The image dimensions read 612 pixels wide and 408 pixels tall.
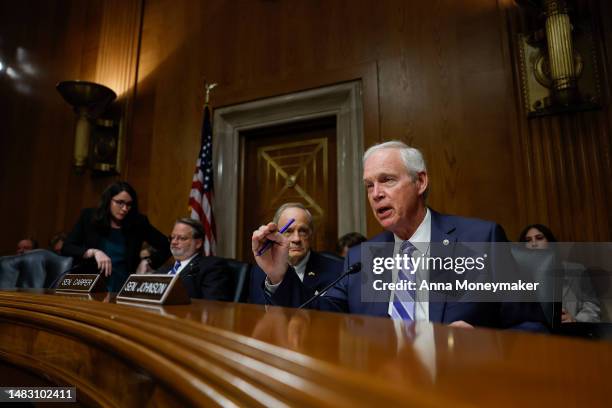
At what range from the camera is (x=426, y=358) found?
15.6 inches

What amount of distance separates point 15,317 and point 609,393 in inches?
48.6

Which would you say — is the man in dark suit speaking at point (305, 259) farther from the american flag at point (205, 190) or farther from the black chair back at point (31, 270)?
the american flag at point (205, 190)

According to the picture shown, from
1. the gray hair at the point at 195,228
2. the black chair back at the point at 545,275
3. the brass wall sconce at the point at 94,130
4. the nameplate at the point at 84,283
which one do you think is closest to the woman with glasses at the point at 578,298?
the black chair back at the point at 545,275

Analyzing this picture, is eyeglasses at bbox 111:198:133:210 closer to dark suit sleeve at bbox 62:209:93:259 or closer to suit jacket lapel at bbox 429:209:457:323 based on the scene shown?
dark suit sleeve at bbox 62:209:93:259

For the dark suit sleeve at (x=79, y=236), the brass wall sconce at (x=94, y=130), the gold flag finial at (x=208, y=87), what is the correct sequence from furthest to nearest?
the brass wall sconce at (x=94, y=130) → the gold flag finial at (x=208, y=87) → the dark suit sleeve at (x=79, y=236)

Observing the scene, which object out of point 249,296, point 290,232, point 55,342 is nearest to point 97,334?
point 55,342

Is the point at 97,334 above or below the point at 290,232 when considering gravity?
below

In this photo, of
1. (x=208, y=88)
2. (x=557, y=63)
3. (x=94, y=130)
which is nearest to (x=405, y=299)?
(x=557, y=63)

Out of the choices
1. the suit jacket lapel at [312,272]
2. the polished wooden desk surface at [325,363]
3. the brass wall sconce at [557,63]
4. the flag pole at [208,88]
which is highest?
the flag pole at [208,88]

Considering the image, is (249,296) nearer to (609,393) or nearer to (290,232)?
(290,232)

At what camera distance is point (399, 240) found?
1.54 m

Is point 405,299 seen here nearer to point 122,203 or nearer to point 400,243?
point 400,243

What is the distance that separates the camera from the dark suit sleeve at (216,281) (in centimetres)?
225

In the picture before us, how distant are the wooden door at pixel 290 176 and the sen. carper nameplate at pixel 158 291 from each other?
2754mm
